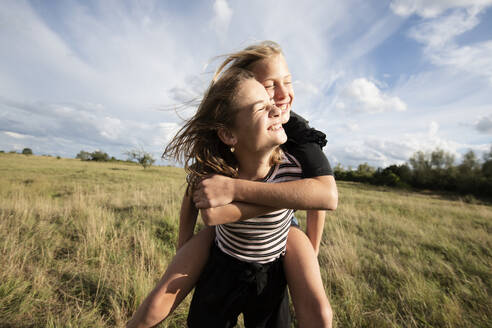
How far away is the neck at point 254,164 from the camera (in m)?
1.51

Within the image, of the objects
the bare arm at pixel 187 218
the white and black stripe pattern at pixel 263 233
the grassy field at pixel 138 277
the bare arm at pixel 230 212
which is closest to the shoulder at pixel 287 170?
the white and black stripe pattern at pixel 263 233

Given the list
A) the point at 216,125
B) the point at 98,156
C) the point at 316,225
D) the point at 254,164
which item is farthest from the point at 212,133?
the point at 98,156

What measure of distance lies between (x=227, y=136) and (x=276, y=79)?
2.03ft

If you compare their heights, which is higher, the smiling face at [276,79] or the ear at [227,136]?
the smiling face at [276,79]

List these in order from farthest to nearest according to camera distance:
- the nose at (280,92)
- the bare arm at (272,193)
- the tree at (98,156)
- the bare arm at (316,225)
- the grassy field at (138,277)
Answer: the tree at (98,156) → the grassy field at (138,277) → the bare arm at (316,225) → the nose at (280,92) → the bare arm at (272,193)

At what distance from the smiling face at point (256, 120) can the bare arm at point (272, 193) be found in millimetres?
296

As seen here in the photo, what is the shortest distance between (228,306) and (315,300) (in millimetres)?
602

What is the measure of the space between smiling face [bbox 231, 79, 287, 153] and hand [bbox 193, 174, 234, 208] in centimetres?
34

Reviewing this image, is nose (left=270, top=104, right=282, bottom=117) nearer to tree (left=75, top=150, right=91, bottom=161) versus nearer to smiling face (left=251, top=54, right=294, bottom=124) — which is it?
smiling face (left=251, top=54, right=294, bottom=124)

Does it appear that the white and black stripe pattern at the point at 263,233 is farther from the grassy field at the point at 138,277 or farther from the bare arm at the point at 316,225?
the grassy field at the point at 138,277

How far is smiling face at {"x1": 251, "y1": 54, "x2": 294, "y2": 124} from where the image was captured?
1.65 m

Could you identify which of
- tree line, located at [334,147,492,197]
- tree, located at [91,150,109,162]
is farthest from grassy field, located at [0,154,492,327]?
tree, located at [91,150,109,162]

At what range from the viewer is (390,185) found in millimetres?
42188

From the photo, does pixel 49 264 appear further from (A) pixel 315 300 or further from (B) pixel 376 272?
(B) pixel 376 272
